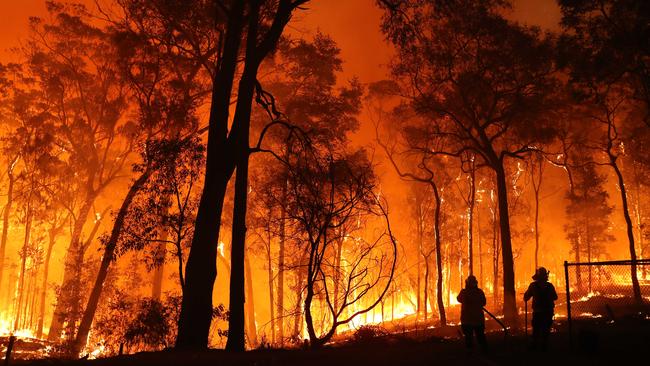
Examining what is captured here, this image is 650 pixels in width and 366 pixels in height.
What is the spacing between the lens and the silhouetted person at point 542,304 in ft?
31.7

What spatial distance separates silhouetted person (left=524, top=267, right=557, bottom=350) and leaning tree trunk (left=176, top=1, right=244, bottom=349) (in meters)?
6.96

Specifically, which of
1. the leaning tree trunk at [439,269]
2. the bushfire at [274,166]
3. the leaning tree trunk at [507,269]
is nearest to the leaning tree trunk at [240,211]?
the bushfire at [274,166]

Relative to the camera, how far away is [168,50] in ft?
61.0

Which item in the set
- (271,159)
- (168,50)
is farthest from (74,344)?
(271,159)

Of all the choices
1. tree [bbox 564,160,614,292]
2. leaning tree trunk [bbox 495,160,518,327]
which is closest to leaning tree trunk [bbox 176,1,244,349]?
leaning tree trunk [bbox 495,160,518,327]

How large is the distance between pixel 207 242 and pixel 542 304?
743 cm

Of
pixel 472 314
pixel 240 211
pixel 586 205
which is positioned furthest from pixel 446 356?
pixel 586 205

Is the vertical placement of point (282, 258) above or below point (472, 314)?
above

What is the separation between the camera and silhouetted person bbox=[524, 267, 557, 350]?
9672mm

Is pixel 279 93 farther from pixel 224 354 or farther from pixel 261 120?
pixel 224 354

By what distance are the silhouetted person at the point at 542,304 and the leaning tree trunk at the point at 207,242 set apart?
696 cm

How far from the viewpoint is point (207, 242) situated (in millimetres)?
10688

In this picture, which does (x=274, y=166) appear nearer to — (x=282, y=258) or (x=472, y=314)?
(x=282, y=258)

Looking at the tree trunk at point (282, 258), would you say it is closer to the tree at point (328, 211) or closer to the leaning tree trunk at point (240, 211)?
the tree at point (328, 211)
